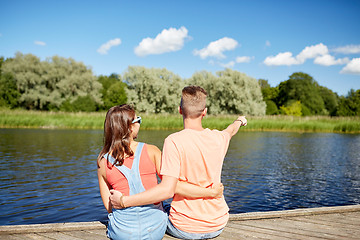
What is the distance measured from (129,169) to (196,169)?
55cm

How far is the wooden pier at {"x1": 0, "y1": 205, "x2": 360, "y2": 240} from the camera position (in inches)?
126

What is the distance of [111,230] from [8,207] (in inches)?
205

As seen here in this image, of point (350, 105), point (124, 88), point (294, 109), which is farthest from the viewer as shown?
point (294, 109)

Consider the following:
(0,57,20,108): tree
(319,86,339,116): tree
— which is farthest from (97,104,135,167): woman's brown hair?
(319,86,339,116): tree

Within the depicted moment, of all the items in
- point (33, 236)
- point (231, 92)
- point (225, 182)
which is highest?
point (231, 92)

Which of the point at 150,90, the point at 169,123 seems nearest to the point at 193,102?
the point at 169,123

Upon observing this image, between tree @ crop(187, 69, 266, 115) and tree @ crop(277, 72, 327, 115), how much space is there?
1695 centimetres

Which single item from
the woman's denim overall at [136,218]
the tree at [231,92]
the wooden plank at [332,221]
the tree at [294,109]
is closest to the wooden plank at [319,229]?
the wooden plank at [332,221]

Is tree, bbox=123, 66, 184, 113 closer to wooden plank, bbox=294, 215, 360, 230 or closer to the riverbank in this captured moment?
the riverbank

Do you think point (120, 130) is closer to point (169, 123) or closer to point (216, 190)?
point (216, 190)

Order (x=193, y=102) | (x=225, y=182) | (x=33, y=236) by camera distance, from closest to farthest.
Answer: (x=193, y=102)
(x=33, y=236)
(x=225, y=182)

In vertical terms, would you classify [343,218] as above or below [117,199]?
below

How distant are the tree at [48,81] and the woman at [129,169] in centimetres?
4435

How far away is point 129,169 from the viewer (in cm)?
260
